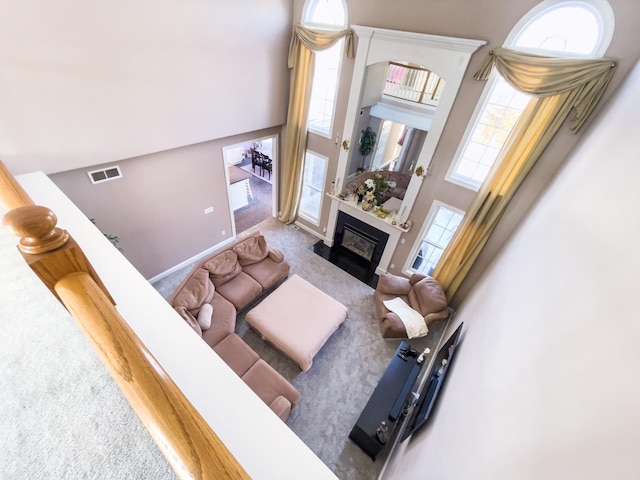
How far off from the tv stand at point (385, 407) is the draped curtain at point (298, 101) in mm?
3987

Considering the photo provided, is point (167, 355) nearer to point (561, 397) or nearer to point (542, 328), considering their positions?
point (561, 397)

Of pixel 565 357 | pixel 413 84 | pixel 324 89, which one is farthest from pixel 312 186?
pixel 565 357

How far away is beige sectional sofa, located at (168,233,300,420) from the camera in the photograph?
3115 millimetres

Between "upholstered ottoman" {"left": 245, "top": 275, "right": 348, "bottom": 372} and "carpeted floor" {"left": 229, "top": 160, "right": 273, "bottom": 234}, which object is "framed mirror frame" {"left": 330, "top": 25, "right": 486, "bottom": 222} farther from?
"carpeted floor" {"left": 229, "top": 160, "right": 273, "bottom": 234}

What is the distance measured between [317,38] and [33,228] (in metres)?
4.66

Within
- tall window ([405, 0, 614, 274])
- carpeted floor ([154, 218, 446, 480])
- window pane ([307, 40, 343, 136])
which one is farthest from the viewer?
window pane ([307, 40, 343, 136])

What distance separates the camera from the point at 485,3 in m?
2.86

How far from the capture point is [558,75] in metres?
2.69

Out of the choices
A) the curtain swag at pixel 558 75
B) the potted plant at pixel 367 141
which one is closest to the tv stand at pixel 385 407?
the curtain swag at pixel 558 75

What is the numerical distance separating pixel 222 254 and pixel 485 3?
461 centimetres

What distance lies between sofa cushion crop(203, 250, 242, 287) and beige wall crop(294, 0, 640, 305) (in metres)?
3.13

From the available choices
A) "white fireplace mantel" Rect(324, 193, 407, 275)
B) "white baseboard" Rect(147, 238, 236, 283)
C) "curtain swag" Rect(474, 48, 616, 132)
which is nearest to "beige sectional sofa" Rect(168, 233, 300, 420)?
"white baseboard" Rect(147, 238, 236, 283)

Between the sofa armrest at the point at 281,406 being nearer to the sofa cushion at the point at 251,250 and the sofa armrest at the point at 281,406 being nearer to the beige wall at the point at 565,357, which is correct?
the beige wall at the point at 565,357

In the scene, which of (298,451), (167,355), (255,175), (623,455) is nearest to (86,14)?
(167,355)
